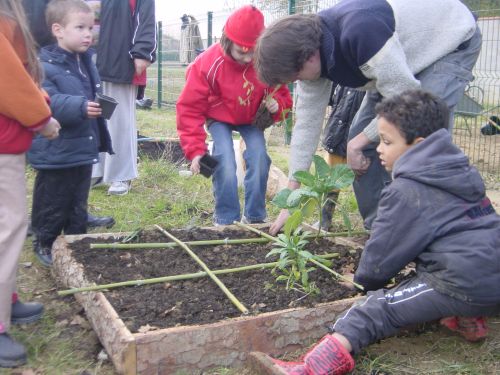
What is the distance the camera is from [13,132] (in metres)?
2.42

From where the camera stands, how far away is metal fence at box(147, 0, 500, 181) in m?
6.91

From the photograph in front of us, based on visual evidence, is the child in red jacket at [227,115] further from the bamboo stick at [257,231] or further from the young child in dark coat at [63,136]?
the young child in dark coat at [63,136]

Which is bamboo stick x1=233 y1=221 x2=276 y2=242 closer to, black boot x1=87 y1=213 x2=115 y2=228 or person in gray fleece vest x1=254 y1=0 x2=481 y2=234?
person in gray fleece vest x1=254 y1=0 x2=481 y2=234

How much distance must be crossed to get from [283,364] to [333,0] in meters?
6.43

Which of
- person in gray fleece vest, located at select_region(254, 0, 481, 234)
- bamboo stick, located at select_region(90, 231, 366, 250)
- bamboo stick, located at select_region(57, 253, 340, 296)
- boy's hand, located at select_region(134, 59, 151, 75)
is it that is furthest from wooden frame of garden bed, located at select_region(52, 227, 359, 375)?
boy's hand, located at select_region(134, 59, 151, 75)

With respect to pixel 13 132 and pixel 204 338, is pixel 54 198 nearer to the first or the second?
pixel 13 132

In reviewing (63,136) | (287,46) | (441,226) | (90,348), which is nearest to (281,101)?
(287,46)

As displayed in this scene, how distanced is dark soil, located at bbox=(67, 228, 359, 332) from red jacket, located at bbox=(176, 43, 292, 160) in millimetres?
720

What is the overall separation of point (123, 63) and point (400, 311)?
3.31 meters

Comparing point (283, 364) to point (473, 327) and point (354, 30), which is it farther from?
point (354, 30)

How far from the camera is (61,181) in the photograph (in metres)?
3.40

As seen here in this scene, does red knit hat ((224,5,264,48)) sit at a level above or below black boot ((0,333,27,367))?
above

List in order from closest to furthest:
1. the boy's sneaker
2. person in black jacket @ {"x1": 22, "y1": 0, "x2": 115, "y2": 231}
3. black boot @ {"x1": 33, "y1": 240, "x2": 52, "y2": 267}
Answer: the boy's sneaker < black boot @ {"x1": 33, "y1": 240, "x2": 52, "y2": 267} < person in black jacket @ {"x1": 22, "y1": 0, "x2": 115, "y2": 231}

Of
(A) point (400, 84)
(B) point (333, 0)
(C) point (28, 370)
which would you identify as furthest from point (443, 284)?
(B) point (333, 0)
